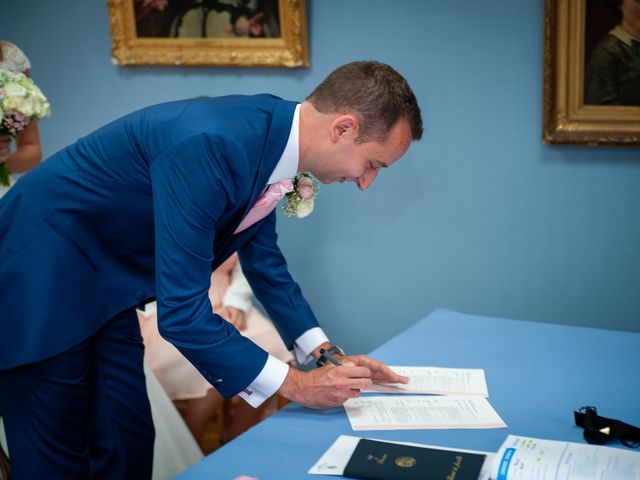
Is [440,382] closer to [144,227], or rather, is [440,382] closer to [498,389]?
[498,389]

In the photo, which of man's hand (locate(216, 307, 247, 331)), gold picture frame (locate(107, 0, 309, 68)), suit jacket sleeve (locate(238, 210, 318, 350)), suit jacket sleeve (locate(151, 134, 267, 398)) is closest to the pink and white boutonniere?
suit jacket sleeve (locate(238, 210, 318, 350))

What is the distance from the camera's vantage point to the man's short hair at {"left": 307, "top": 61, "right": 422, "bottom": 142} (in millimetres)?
1765

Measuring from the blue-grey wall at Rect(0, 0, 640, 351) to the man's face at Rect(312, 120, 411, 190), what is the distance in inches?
70.2

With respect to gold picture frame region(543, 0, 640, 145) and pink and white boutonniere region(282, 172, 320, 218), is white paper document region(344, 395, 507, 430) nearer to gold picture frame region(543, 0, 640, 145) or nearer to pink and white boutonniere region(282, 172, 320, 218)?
pink and white boutonniere region(282, 172, 320, 218)

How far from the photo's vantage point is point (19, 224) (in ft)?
6.21

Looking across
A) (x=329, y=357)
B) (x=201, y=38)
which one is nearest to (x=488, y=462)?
(x=329, y=357)

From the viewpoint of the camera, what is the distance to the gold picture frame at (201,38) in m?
3.68

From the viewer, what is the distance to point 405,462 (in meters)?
1.58

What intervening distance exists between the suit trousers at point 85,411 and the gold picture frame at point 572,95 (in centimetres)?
208

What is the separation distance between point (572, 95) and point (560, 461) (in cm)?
211

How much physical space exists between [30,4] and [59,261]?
2.87 meters

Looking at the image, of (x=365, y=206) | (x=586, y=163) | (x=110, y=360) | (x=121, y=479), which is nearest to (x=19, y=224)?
(x=110, y=360)

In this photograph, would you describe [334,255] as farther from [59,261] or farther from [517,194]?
[59,261]

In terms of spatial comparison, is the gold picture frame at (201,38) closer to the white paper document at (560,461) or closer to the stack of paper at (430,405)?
the stack of paper at (430,405)
